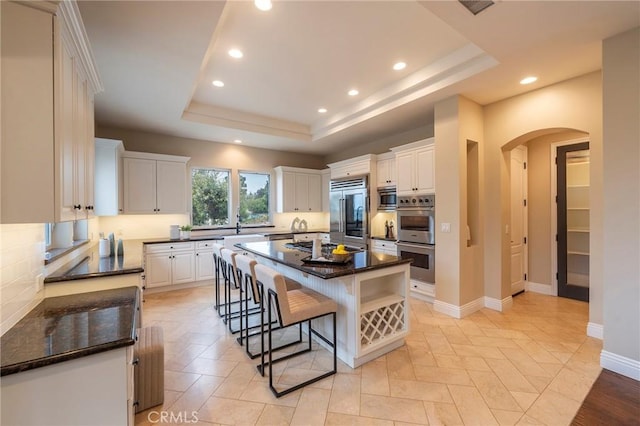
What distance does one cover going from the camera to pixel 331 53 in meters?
2.87

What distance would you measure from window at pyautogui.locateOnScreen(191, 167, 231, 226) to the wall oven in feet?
12.1

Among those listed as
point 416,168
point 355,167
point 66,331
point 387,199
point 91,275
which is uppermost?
point 355,167

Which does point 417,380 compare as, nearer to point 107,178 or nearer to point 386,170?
point 386,170

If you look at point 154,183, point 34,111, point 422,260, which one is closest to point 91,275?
point 34,111

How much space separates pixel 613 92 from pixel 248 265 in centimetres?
356

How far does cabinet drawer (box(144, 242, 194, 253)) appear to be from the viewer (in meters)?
4.54

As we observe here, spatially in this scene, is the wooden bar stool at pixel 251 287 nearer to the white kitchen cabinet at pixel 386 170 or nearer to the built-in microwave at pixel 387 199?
the built-in microwave at pixel 387 199

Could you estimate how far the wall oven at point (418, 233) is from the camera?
3.86m

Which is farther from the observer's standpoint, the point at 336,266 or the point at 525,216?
the point at 525,216

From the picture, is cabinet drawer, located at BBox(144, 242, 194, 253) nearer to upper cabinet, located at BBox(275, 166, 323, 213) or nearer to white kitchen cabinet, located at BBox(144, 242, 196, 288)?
white kitchen cabinet, located at BBox(144, 242, 196, 288)

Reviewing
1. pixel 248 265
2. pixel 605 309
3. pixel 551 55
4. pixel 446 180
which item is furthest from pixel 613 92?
pixel 248 265

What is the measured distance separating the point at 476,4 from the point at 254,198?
5193 millimetres

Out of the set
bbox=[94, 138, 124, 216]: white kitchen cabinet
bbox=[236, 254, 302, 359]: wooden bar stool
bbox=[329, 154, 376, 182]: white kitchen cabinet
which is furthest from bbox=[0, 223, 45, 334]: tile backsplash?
bbox=[329, 154, 376, 182]: white kitchen cabinet

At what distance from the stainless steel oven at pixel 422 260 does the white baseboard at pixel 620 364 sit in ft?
5.73
